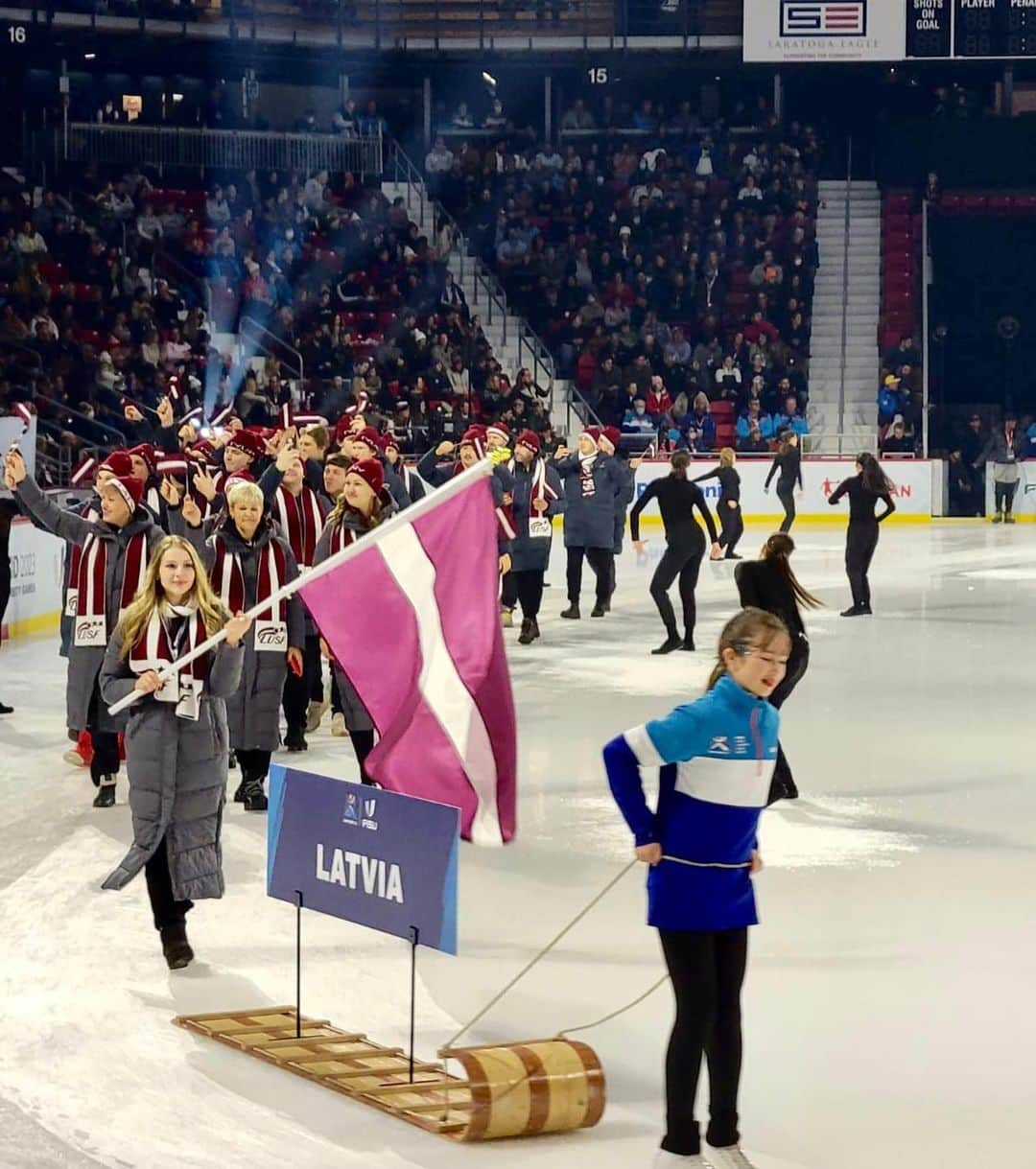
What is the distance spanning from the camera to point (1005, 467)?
3466 centimetres

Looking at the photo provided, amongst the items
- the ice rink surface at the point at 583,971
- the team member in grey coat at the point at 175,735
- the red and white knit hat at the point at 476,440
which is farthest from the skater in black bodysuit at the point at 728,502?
the team member in grey coat at the point at 175,735

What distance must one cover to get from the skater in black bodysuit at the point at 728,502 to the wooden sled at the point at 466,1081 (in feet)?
58.5

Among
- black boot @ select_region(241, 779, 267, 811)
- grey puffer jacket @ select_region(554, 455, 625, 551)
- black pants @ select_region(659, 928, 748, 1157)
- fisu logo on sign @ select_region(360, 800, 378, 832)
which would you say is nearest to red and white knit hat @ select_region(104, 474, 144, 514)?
black boot @ select_region(241, 779, 267, 811)

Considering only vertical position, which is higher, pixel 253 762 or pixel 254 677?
pixel 254 677

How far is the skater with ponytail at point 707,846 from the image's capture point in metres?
5.46

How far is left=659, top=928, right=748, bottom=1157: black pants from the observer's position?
5.50 meters

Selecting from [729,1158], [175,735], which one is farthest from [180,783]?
[729,1158]

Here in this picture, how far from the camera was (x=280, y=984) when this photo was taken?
7.55 metres

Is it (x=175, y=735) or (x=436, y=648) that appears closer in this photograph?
(x=436, y=648)

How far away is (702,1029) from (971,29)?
116 feet

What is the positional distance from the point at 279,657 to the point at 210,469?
3099mm

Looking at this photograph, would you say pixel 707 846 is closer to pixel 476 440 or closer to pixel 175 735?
pixel 175 735

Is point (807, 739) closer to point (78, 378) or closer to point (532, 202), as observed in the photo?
point (78, 378)

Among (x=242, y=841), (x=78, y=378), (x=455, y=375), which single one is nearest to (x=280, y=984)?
(x=242, y=841)
